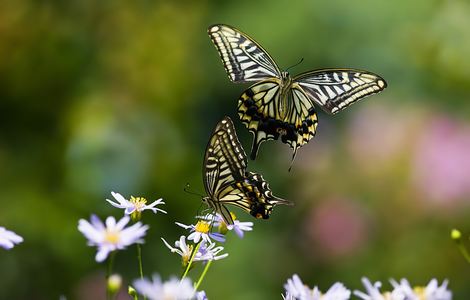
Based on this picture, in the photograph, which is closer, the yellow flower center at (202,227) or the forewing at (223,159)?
the yellow flower center at (202,227)

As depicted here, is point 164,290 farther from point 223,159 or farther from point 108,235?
point 223,159

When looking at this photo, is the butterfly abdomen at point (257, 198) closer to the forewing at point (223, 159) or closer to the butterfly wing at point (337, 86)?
the forewing at point (223, 159)

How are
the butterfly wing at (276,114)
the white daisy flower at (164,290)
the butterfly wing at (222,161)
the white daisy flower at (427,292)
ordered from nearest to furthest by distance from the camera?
the white daisy flower at (164,290) < the white daisy flower at (427,292) < the butterfly wing at (222,161) < the butterfly wing at (276,114)

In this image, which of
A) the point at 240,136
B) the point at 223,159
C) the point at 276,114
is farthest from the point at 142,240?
the point at 240,136

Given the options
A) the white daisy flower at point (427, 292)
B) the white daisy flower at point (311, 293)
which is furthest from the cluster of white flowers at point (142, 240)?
the white daisy flower at point (427, 292)

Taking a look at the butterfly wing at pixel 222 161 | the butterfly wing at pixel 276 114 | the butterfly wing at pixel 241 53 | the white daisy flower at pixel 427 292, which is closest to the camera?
the white daisy flower at pixel 427 292

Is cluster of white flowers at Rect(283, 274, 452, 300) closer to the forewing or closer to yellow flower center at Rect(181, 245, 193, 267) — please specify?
yellow flower center at Rect(181, 245, 193, 267)

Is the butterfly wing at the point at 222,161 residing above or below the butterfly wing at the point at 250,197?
above
